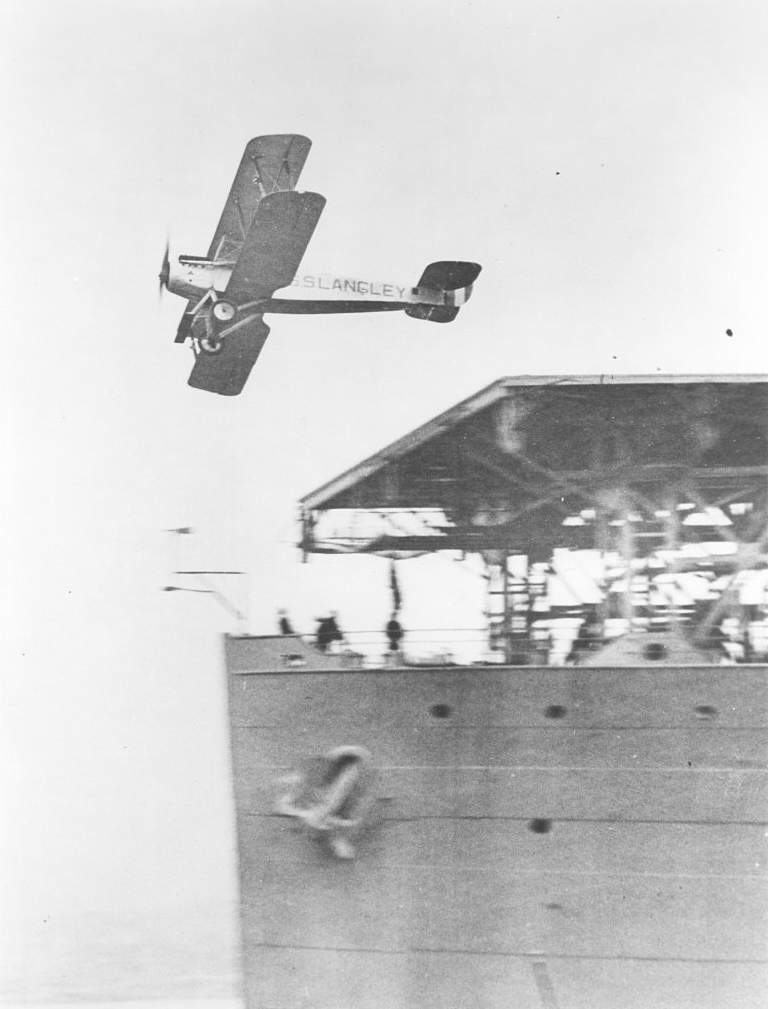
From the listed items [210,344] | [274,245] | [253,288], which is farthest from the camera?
[210,344]

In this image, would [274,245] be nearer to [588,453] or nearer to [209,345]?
[209,345]

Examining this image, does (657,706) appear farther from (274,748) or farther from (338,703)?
(274,748)

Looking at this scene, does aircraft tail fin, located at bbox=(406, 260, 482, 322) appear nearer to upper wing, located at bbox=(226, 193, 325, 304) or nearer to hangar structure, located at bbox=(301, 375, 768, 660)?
upper wing, located at bbox=(226, 193, 325, 304)

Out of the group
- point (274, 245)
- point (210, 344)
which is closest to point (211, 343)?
point (210, 344)

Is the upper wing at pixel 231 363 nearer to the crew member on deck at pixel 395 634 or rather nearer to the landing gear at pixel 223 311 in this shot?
the landing gear at pixel 223 311

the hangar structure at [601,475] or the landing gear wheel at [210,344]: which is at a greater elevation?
the landing gear wheel at [210,344]

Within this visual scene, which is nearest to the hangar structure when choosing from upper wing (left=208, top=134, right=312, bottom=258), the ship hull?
the ship hull

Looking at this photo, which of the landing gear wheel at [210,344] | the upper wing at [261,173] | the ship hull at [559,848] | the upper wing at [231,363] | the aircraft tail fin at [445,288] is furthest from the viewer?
the upper wing at [231,363]

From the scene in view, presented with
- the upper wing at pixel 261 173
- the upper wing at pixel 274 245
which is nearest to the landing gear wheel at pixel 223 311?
the upper wing at pixel 274 245

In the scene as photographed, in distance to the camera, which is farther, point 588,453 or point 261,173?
point 261,173
